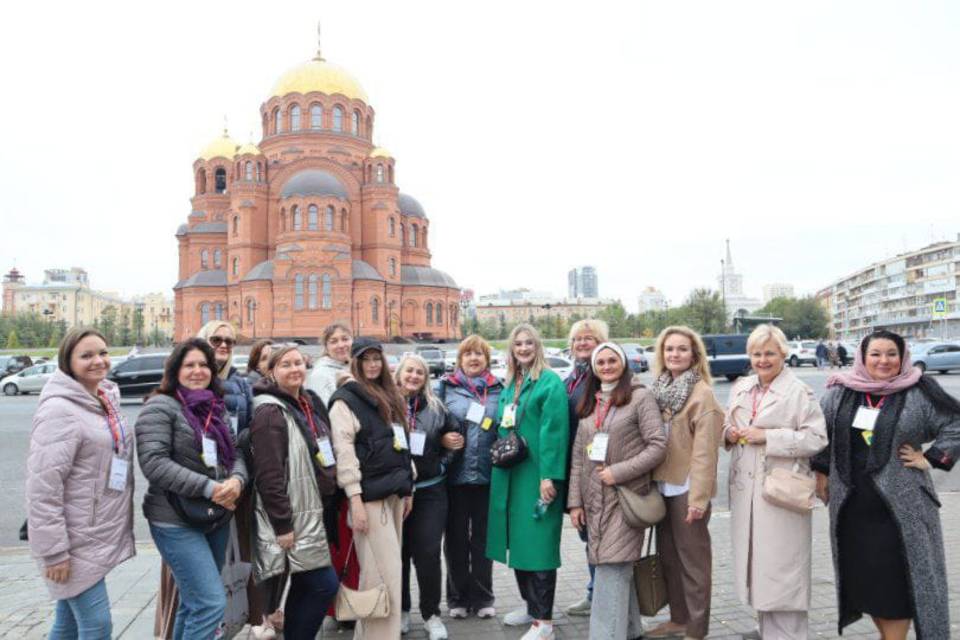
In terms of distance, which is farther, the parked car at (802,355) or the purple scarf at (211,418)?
the parked car at (802,355)

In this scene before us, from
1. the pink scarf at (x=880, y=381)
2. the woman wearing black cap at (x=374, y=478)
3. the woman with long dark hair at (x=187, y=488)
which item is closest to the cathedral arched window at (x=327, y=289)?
the woman wearing black cap at (x=374, y=478)

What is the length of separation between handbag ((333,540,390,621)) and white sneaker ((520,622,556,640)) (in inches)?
36.1

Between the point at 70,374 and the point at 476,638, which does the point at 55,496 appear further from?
the point at 476,638

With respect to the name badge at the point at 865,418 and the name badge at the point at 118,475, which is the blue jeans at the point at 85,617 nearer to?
the name badge at the point at 118,475

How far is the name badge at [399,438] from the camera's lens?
3953mm

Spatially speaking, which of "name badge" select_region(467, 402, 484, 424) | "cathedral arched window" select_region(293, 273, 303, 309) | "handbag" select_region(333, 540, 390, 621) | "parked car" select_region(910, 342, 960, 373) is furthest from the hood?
"cathedral arched window" select_region(293, 273, 303, 309)

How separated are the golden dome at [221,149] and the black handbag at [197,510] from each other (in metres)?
52.3

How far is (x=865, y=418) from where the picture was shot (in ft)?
12.1

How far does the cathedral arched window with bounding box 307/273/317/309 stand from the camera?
4309 cm

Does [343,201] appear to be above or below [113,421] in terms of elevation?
above

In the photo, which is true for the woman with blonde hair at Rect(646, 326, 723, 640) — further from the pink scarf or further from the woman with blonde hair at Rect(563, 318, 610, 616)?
the pink scarf

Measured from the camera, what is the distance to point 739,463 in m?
3.96

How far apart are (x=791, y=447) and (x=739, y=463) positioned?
357 mm

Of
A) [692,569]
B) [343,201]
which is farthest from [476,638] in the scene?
[343,201]
